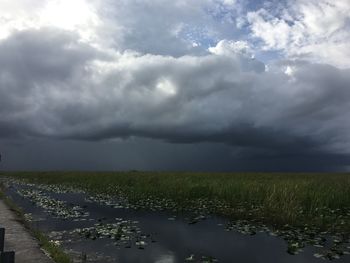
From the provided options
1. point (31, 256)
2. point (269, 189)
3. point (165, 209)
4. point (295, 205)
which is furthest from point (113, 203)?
point (31, 256)

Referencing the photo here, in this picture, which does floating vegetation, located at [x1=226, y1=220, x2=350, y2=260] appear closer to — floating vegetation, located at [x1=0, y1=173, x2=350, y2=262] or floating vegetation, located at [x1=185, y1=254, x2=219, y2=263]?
floating vegetation, located at [x1=0, y1=173, x2=350, y2=262]

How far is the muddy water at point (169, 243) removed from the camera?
1449cm

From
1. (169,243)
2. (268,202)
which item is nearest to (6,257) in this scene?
(169,243)

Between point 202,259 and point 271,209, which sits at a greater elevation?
point 271,209

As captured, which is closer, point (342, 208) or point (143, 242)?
point (143, 242)

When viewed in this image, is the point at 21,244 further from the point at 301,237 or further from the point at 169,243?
the point at 301,237

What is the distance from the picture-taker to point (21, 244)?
13453 mm

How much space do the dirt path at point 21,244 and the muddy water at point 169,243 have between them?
1.42 m

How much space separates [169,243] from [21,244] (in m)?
5.90

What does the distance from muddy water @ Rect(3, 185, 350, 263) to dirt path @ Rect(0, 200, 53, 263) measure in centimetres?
142

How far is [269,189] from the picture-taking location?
26406 millimetres

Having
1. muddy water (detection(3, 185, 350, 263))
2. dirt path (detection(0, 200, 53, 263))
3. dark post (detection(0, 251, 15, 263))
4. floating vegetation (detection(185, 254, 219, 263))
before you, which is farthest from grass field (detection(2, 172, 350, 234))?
dark post (detection(0, 251, 15, 263))

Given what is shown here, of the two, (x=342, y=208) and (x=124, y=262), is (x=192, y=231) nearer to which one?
(x=124, y=262)

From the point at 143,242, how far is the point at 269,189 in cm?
1225
